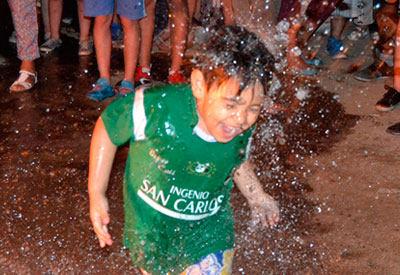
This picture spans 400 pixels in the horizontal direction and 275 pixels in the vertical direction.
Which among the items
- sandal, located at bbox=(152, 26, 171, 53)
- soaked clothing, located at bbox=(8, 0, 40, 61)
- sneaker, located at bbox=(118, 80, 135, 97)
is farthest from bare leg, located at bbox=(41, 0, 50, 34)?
sneaker, located at bbox=(118, 80, 135, 97)

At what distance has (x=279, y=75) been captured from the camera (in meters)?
5.39

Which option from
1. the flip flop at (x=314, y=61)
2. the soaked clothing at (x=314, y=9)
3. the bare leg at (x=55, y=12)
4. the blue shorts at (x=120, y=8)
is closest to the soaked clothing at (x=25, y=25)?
the blue shorts at (x=120, y=8)

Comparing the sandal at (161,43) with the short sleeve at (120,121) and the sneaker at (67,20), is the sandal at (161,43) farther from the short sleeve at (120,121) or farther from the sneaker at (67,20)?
the short sleeve at (120,121)

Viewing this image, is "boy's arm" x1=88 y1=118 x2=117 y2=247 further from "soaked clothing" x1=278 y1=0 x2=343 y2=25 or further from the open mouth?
"soaked clothing" x1=278 y1=0 x2=343 y2=25

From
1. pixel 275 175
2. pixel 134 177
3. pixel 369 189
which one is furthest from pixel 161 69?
pixel 134 177

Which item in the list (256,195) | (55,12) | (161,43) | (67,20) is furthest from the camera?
(67,20)

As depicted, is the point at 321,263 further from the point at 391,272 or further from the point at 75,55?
the point at 75,55

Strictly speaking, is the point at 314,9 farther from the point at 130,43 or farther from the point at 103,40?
the point at 103,40

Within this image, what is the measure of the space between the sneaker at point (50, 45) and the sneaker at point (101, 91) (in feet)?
4.75

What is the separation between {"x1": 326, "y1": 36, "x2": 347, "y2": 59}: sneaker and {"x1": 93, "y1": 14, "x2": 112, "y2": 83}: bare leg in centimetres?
→ 249

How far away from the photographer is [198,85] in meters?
1.90

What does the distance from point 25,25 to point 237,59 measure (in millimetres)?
3375

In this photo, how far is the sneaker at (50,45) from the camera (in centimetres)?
582

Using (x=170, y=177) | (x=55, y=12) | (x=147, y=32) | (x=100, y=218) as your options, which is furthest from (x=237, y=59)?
(x=55, y=12)
